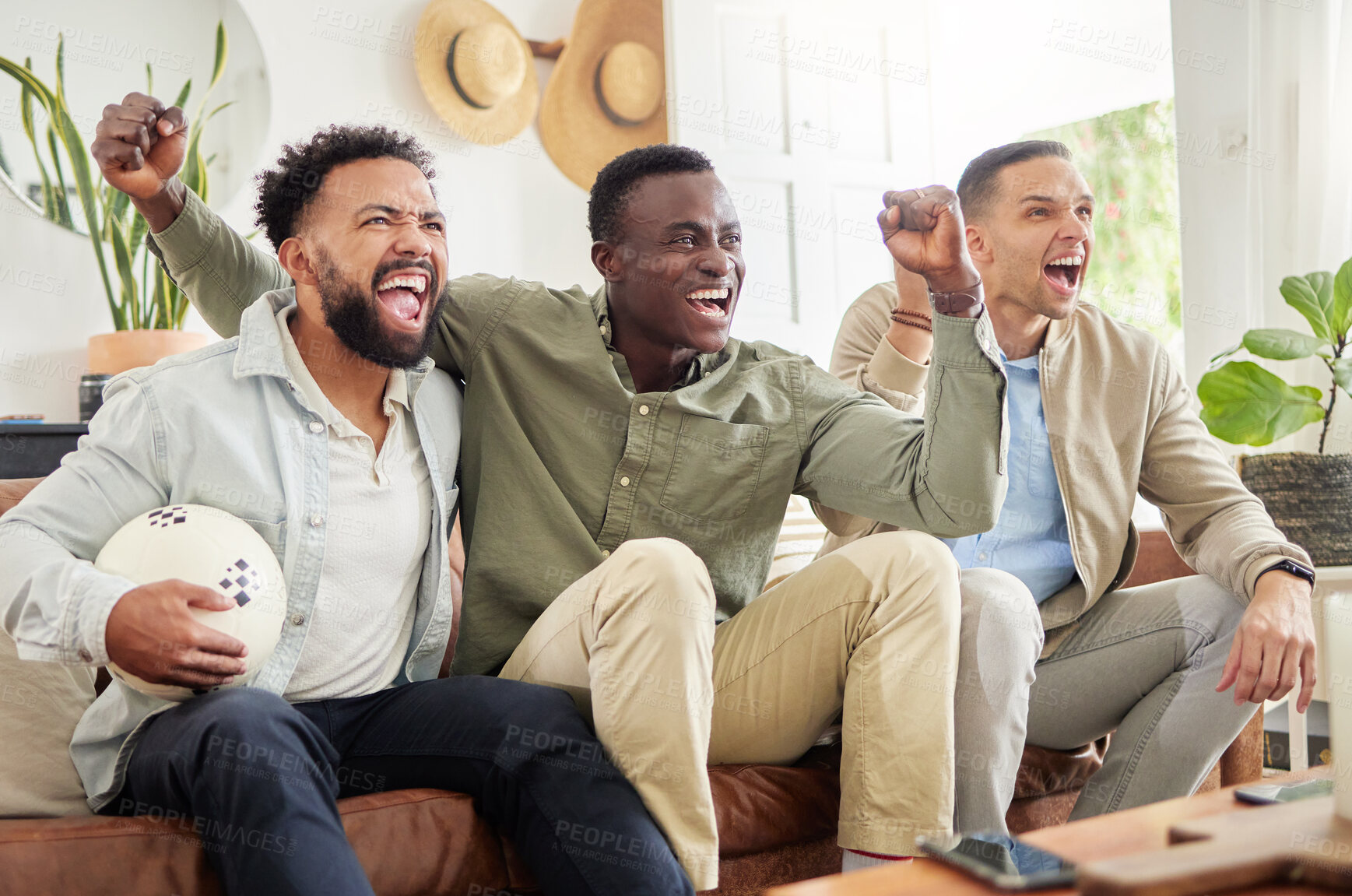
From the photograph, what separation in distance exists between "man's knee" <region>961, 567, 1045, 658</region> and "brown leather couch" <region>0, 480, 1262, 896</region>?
0.98 feet

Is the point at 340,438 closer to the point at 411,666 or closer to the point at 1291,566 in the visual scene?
the point at 411,666

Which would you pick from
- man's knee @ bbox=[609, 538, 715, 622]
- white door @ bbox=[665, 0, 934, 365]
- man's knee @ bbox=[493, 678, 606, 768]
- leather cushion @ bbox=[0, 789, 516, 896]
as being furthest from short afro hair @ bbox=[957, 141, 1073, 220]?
white door @ bbox=[665, 0, 934, 365]

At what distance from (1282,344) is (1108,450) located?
3.35ft

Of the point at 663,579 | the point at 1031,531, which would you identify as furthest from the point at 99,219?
the point at 1031,531

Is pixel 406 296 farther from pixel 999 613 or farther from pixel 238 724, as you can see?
pixel 999 613

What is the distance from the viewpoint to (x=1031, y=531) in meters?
1.85

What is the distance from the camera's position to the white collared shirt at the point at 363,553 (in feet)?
4.53

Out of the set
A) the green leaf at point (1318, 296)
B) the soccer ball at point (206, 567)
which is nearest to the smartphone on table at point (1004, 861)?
the soccer ball at point (206, 567)

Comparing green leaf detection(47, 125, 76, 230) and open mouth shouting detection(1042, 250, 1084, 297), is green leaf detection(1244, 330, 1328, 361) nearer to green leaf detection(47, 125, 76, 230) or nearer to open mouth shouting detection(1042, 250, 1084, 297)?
open mouth shouting detection(1042, 250, 1084, 297)

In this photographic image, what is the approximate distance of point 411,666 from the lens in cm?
149

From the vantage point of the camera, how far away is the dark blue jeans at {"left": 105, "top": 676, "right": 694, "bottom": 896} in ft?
3.51

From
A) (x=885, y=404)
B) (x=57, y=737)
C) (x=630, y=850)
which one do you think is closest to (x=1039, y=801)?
(x=885, y=404)

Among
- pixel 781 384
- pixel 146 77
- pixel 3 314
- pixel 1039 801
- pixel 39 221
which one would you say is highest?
pixel 146 77

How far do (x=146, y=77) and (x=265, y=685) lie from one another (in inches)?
101
